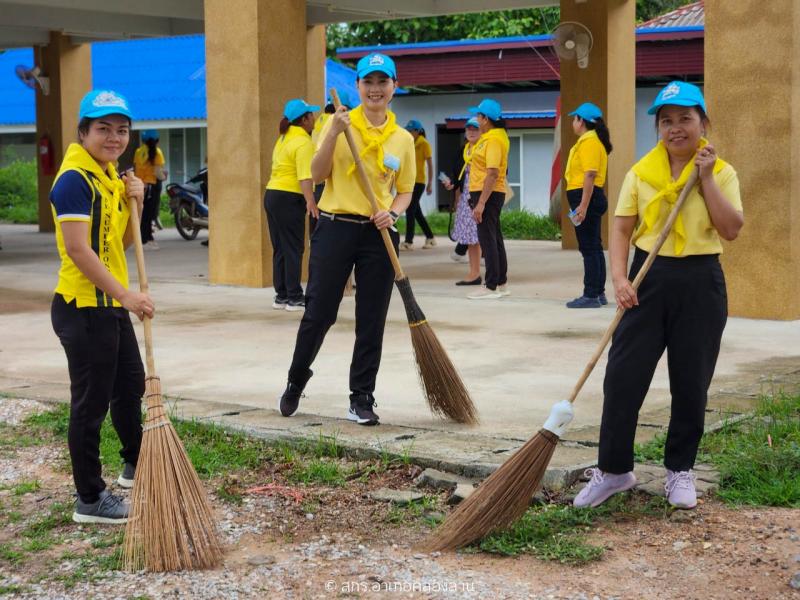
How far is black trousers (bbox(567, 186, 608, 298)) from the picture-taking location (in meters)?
10.6

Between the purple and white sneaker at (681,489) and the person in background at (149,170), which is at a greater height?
the person in background at (149,170)

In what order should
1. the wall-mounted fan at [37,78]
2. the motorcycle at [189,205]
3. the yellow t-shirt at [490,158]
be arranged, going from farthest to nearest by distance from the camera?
1. the wall-mounted fan at [37,78]
2. the motorcycle at [189,205]
3. the yellow t-shirt at [490,158]

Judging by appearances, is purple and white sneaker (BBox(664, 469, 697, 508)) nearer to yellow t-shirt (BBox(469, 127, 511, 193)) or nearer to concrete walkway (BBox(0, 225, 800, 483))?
concrete walkway (BBox(0, 225, 800, 483))

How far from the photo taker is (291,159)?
10.5 metres

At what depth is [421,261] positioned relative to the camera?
614 inches

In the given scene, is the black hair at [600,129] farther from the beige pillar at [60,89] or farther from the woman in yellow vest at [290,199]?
the beige pillar at [60,89]

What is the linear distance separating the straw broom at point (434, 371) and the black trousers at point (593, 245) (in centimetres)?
468

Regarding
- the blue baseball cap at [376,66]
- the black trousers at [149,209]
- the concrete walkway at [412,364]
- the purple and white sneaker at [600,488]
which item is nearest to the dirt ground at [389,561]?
the purple and white sneaker at [600,488]

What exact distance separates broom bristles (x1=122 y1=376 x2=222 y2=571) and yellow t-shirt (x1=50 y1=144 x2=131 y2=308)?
62 cm

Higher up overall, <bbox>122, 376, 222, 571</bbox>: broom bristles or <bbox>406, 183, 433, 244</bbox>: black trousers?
<bbox>406, 183, 433, 244</bbox>: black trousers

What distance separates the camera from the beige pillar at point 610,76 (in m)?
16.1

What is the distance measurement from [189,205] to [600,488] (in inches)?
624

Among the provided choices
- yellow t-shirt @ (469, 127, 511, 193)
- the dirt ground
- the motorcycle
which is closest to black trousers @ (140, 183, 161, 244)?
the motorcycle

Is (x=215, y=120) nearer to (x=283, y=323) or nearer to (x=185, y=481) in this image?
(x=283, y=323)
